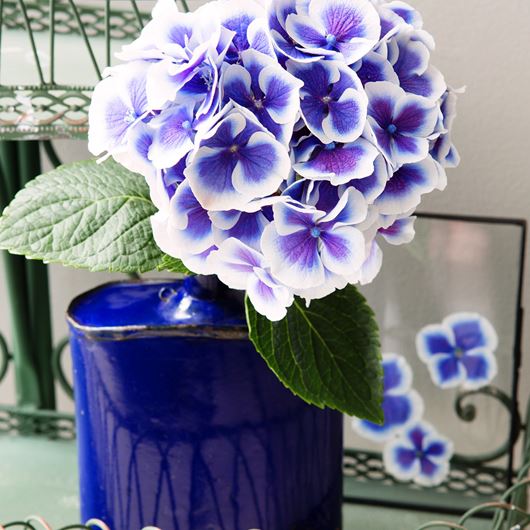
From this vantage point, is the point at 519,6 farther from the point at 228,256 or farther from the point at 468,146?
the point at 228,256

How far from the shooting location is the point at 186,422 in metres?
0.58

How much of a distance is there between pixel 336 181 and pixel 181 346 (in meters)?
0.17

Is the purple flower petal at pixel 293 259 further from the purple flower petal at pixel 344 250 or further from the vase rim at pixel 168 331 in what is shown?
the vase rim at pixel 168 331

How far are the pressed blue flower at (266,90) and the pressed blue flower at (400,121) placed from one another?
0.15 ft

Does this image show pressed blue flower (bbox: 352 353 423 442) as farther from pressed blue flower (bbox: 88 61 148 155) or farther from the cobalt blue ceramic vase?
pressed blue flower (bbox: 88 61 148 155)

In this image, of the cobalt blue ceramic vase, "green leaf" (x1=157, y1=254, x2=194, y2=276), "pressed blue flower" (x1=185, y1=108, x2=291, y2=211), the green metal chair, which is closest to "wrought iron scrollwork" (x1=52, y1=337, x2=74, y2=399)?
the green metal chair

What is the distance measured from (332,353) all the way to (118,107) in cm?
20

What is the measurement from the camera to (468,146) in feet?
2.59

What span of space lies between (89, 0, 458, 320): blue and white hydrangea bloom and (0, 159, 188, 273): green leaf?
3.1 inches

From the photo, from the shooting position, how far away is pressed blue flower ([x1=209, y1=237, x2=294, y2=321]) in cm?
45

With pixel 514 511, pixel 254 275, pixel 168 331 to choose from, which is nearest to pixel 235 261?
pixel 254 275

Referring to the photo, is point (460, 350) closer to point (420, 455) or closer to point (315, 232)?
point (420, 455)

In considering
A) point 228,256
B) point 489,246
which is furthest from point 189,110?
point 489,246

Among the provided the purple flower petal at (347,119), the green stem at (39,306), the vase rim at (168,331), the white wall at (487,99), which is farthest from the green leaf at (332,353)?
the green stem at (39,306)
